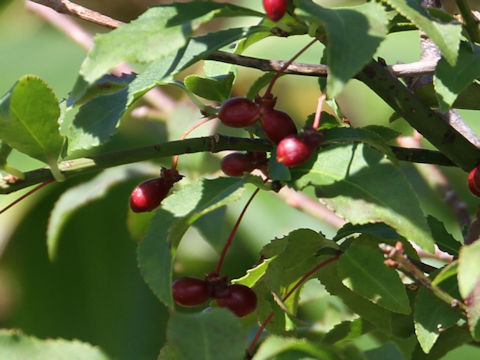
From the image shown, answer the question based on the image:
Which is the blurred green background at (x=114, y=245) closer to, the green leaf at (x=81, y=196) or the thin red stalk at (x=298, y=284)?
the green leaf at (x=81, y=196)

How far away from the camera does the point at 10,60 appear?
2.82 metres

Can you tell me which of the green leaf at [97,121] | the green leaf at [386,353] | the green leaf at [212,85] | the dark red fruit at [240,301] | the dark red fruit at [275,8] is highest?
the dark red fruit at [275,8]

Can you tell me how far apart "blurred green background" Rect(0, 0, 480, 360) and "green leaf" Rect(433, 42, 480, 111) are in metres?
0.88

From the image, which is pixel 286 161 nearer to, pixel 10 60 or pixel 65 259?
pixel 65 259

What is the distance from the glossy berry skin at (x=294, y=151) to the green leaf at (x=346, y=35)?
84 mm

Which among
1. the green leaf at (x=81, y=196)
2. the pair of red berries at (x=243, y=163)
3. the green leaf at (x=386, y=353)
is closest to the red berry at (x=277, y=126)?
the pair of red berries at (x=243, y=163)

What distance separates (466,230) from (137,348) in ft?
3.75

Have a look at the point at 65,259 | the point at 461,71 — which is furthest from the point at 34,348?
the point at 65,259

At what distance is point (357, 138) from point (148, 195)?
23 centimetres

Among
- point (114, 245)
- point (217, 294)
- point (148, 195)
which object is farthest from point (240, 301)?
point (114, 245)

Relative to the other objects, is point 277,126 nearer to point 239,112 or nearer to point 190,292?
point 239,112

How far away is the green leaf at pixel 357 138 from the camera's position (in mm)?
630

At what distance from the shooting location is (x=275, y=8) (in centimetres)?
61

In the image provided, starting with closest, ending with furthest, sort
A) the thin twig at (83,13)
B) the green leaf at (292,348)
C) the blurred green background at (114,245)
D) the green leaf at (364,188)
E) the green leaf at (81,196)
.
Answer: the green leaf at (292,348)
the green leaf at (364,188)
the thin twig at (83,13)
the green leaf at (81,196)
the blurred green background at (114,245)
